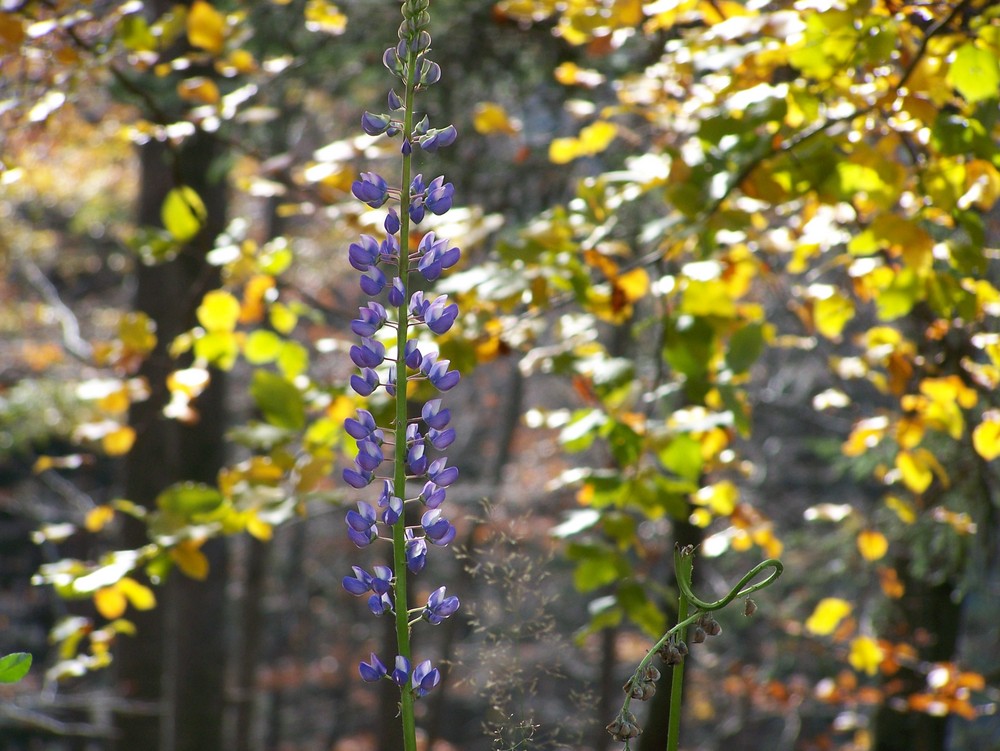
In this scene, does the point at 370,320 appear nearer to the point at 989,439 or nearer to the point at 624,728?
the point at 624,728

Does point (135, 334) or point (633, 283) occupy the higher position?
point (633, 283)

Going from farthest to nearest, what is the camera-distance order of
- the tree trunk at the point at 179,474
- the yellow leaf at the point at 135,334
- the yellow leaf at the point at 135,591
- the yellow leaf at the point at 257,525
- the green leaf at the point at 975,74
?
1. the tree trunk at the point at 179,474
2. the yellow leaf at the point at 135,334
3. the yellow leaf at the point at 135,591
4. the yellow leaf at the point at 257,525
5. the green leaf at the point at 975,74

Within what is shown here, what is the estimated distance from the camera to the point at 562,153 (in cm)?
271

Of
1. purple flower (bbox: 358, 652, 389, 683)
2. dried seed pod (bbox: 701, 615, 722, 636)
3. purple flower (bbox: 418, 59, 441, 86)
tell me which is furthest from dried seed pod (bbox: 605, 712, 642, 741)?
purple flower (bbox: 418, 59, 441, 86)

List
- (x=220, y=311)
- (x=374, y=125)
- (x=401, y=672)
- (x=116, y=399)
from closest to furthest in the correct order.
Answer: (x=401, y=672) → (x=374, y=125) → (x=220, y=311) → (x=116, y=399)

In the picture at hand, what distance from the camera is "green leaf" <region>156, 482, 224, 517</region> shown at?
2047 millimetres

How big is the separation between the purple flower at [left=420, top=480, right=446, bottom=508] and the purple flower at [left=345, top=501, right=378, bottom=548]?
54mm

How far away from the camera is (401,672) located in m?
0.85

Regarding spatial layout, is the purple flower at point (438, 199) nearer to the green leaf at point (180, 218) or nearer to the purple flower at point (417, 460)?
the purple flower at point (417, 460)

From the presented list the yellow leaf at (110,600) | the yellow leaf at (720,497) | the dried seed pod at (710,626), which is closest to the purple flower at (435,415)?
the dried seed pod at (710,626)

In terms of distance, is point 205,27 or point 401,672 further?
point 205,27

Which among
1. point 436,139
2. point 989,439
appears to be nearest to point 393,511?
point 436,139

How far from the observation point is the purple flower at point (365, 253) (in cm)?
98

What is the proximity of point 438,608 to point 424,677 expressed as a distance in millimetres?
79
